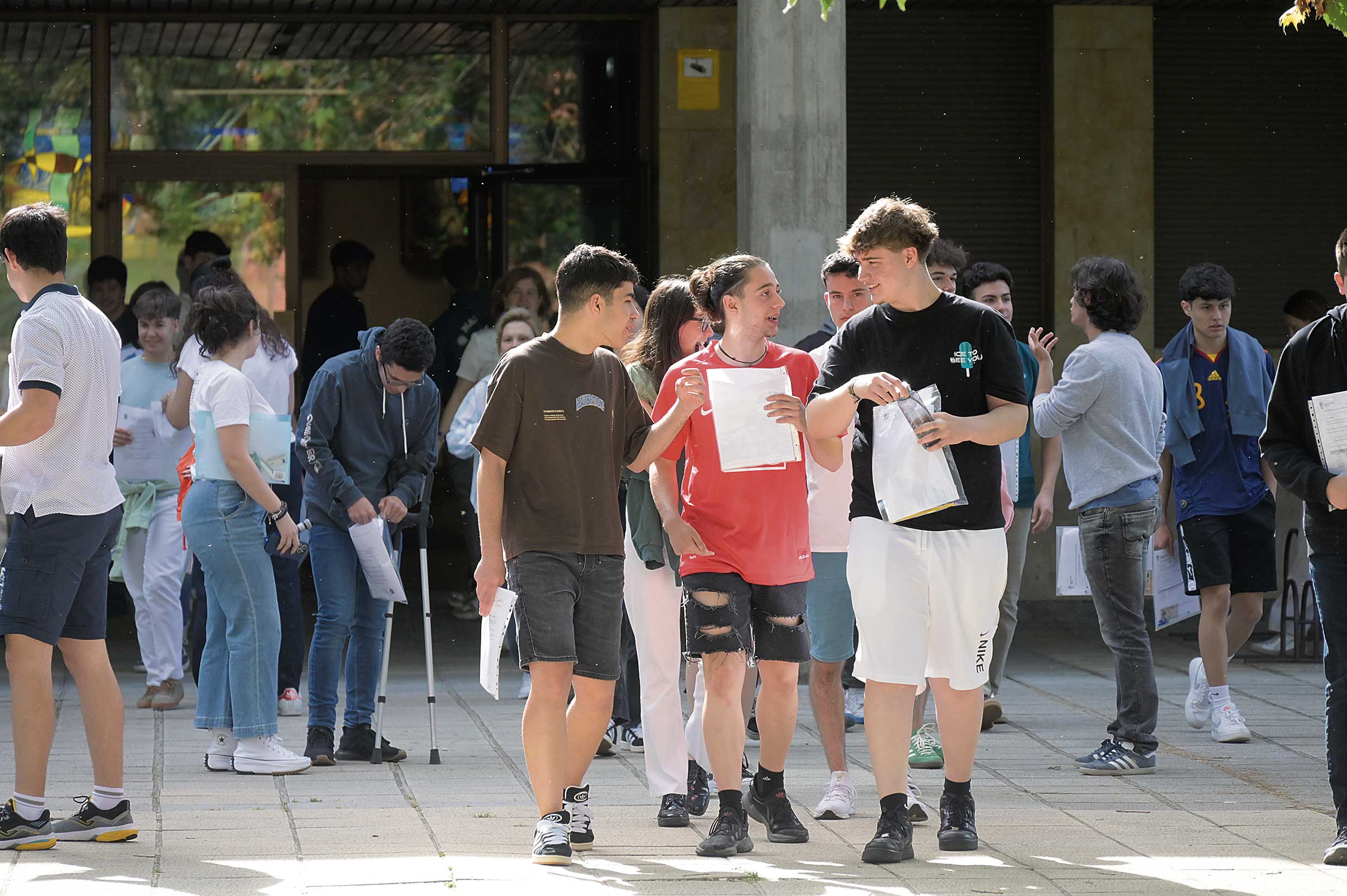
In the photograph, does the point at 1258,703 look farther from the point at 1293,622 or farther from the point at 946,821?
the point at 946,821

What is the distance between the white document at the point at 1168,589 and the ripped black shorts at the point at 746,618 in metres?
3.11

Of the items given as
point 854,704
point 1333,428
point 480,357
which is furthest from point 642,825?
point 480,357

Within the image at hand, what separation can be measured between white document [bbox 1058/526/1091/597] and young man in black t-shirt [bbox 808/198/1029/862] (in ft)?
8.07

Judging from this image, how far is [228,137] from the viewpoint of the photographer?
41.1 feet

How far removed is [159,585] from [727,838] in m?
4.44

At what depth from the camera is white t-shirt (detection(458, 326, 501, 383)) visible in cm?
1032

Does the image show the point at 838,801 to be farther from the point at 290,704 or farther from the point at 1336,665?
the point at 290,704

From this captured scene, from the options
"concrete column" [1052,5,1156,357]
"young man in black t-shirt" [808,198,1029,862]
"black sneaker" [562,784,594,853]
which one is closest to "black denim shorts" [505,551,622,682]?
"black sneaker" [562,784,594,853]

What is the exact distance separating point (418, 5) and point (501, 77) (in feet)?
2.53

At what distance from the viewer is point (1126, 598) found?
290 inches

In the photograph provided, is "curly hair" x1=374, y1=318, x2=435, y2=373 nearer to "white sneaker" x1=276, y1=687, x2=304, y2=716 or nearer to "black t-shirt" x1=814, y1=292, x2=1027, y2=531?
"white sneaker" x1=276, y1=687, x2=304, y2=716

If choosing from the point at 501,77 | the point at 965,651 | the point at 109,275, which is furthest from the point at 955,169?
the point at 965,651

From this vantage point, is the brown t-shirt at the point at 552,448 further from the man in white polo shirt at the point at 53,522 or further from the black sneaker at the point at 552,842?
the man in white polo shirt at the point at 53,522

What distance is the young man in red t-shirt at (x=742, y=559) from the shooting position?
5746 mm
